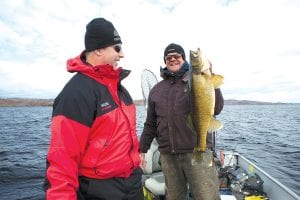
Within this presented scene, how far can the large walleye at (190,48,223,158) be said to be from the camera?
337 centimetres

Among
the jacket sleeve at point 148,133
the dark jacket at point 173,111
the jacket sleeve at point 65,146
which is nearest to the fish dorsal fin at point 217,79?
the dark jacket at point 173,111

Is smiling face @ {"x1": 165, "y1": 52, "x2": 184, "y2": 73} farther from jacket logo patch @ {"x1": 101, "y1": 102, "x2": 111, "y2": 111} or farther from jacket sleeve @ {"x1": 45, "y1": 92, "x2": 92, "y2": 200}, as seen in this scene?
jacket sleeve @ {"x1": 45, "y1": 92, "x2": 92, "y2": 200}

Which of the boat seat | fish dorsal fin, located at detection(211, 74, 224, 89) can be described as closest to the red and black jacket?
fish dorsal fin, located at detection(211, 74, 224, 89)

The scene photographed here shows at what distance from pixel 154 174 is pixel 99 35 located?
4.33m

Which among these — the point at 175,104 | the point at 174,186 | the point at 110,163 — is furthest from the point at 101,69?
the point at 174,186

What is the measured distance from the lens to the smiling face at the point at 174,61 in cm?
477

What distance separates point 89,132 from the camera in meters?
2.62

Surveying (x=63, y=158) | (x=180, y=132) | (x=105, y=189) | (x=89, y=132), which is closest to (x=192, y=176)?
(x=180, y=132)

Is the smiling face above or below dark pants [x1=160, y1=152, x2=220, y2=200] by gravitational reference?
above

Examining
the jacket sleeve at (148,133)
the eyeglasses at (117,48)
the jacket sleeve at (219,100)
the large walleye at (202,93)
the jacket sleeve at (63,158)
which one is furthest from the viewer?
the jacket sleeve at (148,133)

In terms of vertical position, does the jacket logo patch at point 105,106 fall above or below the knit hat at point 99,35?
below

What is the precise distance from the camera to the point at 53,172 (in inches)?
93.1

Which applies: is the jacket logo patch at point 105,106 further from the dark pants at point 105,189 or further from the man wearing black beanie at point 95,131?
the dark pants at point 105,189

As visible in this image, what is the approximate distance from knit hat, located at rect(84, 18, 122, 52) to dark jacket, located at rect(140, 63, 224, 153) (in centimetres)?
174
